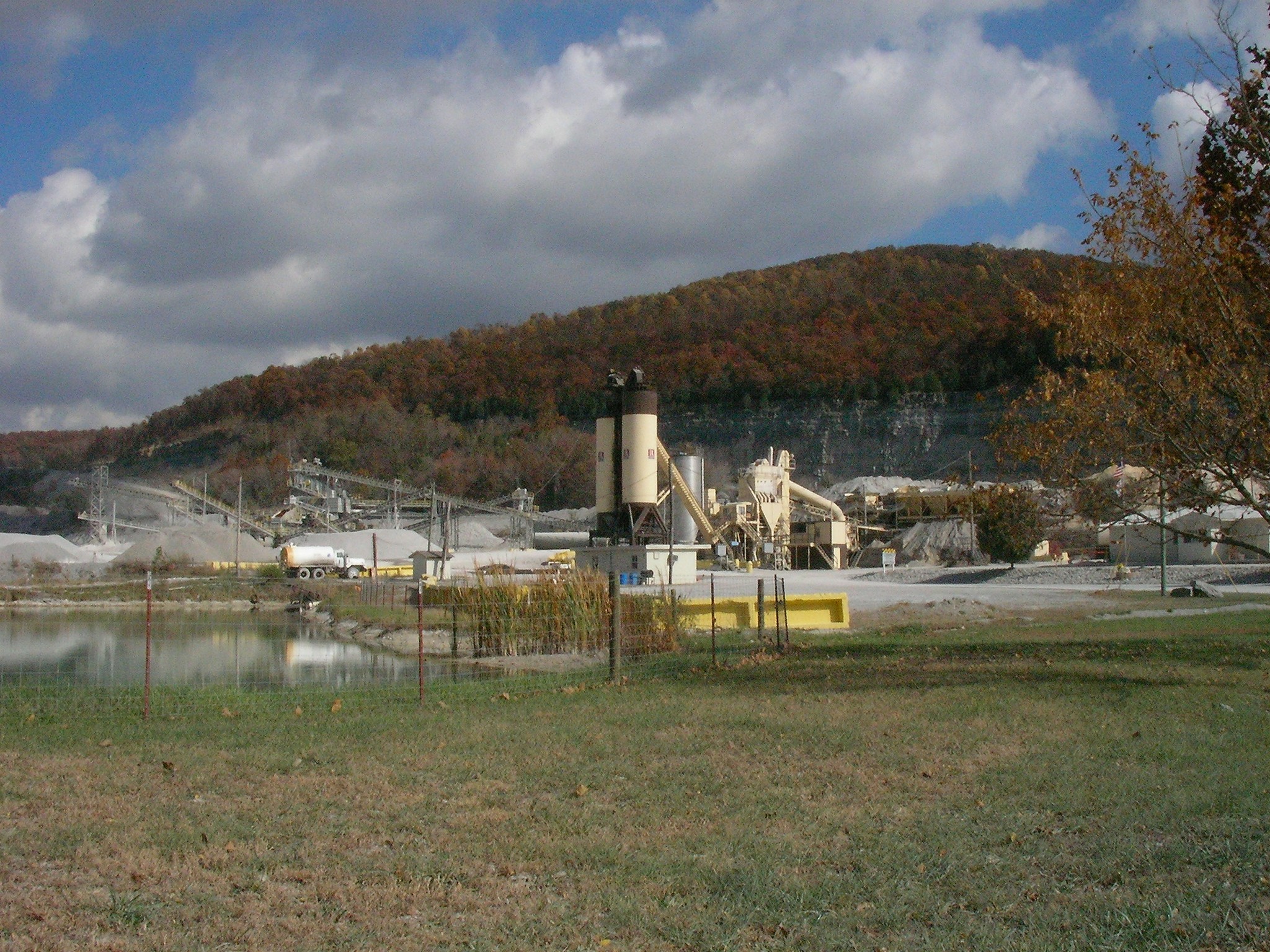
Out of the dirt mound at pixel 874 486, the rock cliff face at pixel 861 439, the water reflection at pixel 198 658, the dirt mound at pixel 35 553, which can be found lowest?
the water reflection at pixel 198 658

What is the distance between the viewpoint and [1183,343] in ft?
48.0

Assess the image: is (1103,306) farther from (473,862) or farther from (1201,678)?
(473,862)

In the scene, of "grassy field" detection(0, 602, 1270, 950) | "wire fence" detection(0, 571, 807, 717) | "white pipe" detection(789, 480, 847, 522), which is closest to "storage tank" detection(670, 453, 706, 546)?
"white pipe" detection(789, 480, 847, 522)

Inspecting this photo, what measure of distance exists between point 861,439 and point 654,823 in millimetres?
111807

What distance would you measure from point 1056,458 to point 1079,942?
34.8ft

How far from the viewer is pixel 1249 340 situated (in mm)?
14789

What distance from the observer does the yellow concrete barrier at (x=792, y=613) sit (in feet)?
85.0

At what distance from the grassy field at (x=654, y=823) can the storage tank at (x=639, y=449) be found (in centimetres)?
3801

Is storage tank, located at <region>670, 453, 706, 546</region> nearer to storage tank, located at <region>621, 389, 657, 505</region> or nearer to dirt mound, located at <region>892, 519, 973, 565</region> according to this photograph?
storage tank, located at <region>621, 389, 657, 505</region>

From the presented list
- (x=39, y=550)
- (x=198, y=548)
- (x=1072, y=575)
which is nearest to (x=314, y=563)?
(x=198, y=548)

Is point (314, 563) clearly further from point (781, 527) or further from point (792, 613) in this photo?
point (792, 613)

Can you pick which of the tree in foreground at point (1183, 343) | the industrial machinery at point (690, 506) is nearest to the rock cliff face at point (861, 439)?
the industrial machinery at point (690, 506)

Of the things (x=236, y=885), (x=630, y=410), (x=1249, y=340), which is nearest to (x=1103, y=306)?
(x=1249, y=340)

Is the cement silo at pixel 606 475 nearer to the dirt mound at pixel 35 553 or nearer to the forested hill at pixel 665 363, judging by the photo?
the dirt mound at pixel 35 553
